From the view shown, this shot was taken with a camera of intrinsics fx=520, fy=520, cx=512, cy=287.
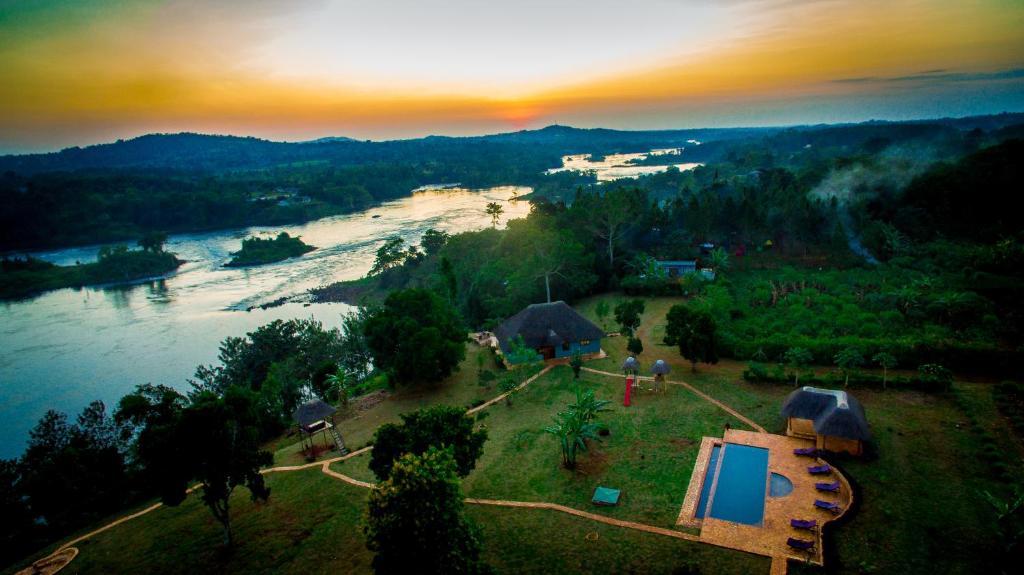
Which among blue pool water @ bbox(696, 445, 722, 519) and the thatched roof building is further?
the thatched roof building

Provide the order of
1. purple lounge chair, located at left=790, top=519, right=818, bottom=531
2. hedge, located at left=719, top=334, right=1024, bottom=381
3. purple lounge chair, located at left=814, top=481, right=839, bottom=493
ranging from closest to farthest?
purple lounge chair, located at left=790, top=519, right=818, bottom=531
purple lounge chair, located at left=814, top=481, right=839, bottom=493
hedge, located at left=719, top=334, right=1024, bottom=381

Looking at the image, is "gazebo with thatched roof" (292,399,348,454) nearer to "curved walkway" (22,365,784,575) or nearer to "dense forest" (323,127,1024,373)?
"curved walkway" (22,365,784,575)

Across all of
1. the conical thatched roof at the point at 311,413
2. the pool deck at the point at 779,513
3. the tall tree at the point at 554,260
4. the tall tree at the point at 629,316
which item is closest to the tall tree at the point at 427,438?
the pool deck at the point at 779,513

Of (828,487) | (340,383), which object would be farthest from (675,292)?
(340,383)

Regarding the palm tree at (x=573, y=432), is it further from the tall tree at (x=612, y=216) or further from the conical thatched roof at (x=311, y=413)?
the tall tree at (x=612, y=216)

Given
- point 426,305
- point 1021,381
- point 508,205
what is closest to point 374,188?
point 508,205

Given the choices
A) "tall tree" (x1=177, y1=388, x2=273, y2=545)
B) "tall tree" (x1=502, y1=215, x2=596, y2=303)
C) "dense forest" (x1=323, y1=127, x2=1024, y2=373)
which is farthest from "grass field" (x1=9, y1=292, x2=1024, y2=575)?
"tall tree" (x1=502, y1=215, x2=596, y2=303)

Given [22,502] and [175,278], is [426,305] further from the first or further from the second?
[175,278]

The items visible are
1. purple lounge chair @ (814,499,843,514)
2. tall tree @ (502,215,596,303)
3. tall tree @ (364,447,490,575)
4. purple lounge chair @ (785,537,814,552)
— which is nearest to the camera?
tall tree @ (364,447,490,575)
